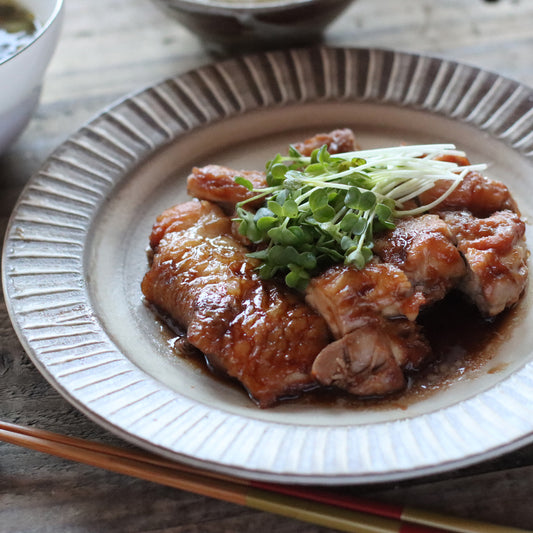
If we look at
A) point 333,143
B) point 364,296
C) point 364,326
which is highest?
point 333,143

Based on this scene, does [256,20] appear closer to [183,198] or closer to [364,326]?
[183,198]

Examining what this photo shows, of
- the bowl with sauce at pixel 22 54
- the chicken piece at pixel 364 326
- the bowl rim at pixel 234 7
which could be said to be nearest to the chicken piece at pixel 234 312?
the chicken piece at pixel 364 326

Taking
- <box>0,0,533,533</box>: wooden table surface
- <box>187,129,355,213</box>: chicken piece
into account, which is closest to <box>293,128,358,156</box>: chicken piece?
<box>187,129,355,213</box>: chicken piece

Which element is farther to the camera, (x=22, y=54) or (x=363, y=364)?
(x=22, y=54)

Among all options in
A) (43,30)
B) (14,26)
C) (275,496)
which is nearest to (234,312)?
(275,496)

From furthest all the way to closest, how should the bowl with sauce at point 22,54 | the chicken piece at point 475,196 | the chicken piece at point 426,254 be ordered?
the bowl with sauce at point 22,54
the chicken piece at point 475,196
the chicken piece at point 426,254

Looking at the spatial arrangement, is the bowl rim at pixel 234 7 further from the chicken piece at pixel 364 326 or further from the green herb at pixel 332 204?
the chicken piece at pixel 364 326

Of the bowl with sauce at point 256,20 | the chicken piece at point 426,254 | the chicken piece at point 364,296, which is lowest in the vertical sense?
the chicken piece at point 364,296
